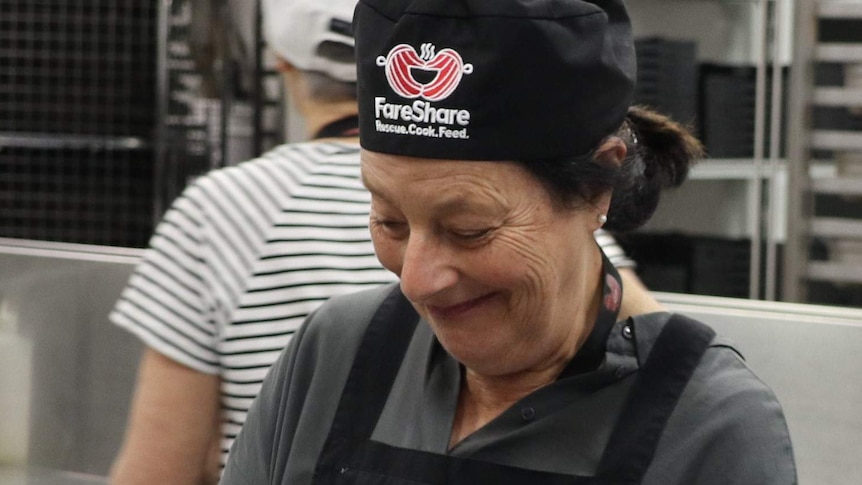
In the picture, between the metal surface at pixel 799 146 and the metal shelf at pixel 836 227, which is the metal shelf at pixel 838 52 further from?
the metal shelf at pixel 836 227

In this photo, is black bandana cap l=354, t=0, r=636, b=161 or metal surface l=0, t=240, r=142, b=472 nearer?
black bandana cap l=354, t=0, r=636, b=161

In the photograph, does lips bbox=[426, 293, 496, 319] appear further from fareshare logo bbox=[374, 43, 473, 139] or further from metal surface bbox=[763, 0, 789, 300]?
metal surface bbox=[763, 0, 789, 300]

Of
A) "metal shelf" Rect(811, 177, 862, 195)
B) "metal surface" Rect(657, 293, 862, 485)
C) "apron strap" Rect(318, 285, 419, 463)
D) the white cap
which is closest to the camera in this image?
"apron strap" Rect(318, 285, 419, 463)

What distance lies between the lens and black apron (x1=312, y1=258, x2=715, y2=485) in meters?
1.01

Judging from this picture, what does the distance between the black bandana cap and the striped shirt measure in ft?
1.65

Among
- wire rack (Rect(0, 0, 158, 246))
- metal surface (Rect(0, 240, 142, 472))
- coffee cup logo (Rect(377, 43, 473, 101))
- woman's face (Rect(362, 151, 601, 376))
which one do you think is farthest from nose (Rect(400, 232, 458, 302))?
wire rack (Rect(0, 0, 158, 246))

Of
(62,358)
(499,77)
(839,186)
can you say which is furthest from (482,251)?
(839,186)

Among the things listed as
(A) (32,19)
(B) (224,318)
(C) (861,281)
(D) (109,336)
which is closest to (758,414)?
(B) (224,318)

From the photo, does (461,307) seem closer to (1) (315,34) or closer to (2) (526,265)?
(2) (526,265)

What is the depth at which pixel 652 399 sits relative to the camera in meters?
1.02

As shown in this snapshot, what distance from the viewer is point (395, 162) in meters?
0.98

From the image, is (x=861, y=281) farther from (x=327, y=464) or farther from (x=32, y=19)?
(x=32, y=19)

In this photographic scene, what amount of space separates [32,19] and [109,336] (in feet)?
6.73

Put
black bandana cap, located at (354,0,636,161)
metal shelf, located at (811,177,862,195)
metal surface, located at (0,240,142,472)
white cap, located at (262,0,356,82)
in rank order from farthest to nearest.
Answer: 1. metal shelf, located at (811,177,862,195)
2. metal surface, located at (0,240,142,472)
3. white cap, located at (262,0,356,82)
4. black bandana cap, located at (354,0,636,161)
